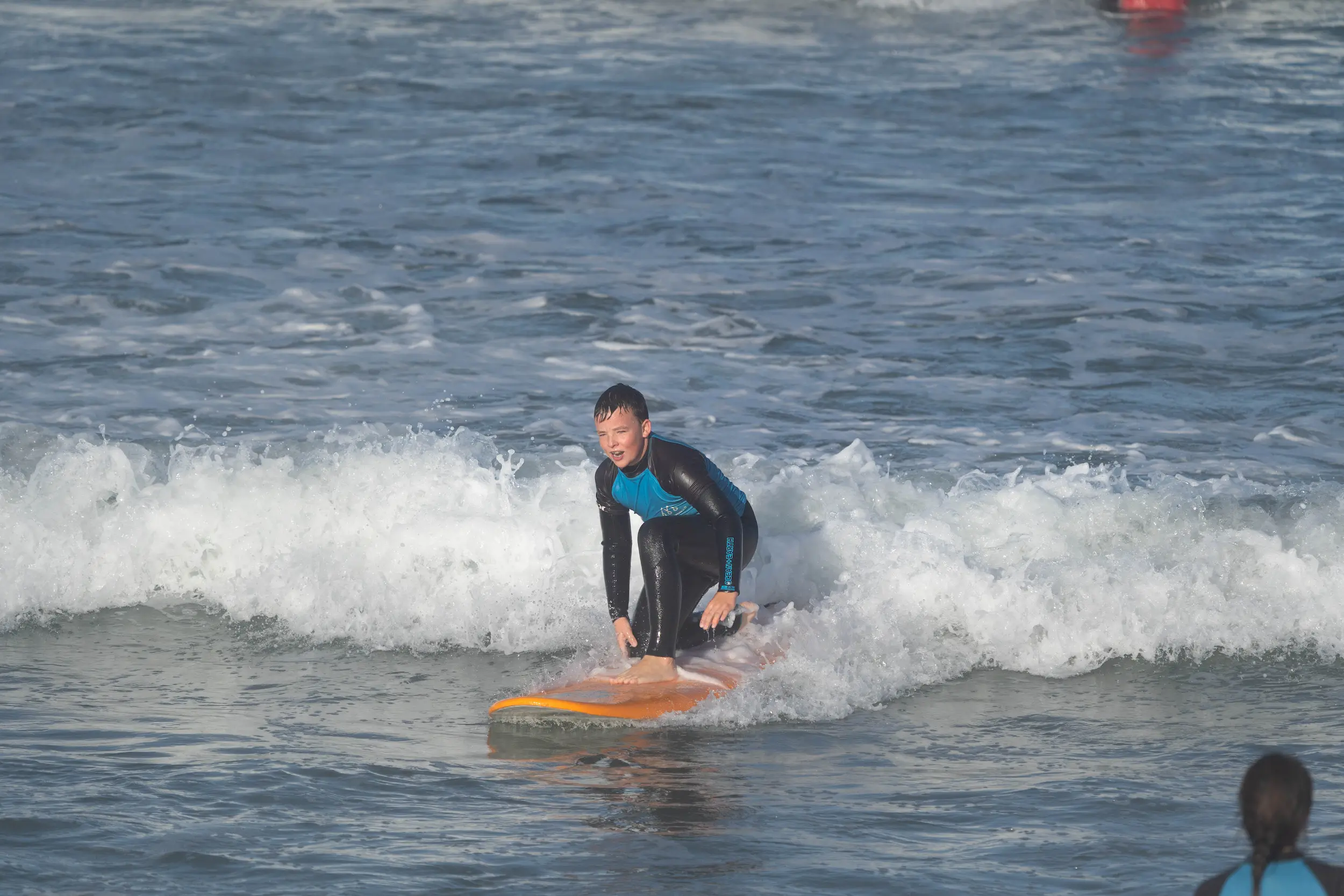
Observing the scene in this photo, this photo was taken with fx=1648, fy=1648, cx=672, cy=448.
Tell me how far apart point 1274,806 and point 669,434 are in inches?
302

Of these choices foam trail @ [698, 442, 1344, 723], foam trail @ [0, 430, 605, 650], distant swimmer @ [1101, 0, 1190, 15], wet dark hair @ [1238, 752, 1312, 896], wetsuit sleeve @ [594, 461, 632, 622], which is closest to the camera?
wet dark hair @ [1238, 752, 1312, 896]

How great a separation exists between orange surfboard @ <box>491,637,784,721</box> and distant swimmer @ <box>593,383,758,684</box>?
0.08m

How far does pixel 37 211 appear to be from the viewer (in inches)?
614

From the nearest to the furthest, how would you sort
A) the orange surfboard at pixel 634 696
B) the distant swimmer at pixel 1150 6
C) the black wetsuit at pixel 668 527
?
the orange surfboard at pixel 634 696 < the black wetsuit at pixel 668 527 < the distant swimmer at pixel 1150 6

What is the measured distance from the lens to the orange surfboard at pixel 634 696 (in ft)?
21.0

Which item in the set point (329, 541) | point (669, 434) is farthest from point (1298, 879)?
point (669, 434)

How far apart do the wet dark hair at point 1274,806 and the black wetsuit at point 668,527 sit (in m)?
3.78

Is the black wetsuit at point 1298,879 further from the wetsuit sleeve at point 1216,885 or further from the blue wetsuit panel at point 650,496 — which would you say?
the blue wetsuit panel at point 650,496

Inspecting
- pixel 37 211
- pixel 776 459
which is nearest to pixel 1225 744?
pixel 776 459

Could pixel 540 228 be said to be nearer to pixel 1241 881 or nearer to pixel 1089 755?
pixel 1089 755

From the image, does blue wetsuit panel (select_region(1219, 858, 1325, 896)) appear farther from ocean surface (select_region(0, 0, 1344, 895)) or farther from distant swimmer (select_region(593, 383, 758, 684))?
distant swimmer (select_region(593, 383, 758, 684))

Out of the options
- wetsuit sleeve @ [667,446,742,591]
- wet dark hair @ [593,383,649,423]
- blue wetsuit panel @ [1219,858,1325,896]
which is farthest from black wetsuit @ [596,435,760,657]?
Answer: blue wetsuit panel @ [1219,858,1325,896]

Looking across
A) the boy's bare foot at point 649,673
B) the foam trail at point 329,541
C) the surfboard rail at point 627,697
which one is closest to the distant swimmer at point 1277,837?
the surfboard rail at point 627,697

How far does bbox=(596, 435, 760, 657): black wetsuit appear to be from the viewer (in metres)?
6.81
